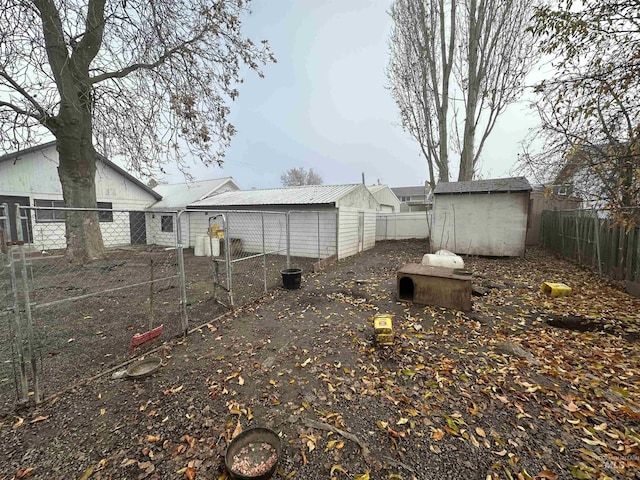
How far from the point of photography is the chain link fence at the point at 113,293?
2854 millimetres

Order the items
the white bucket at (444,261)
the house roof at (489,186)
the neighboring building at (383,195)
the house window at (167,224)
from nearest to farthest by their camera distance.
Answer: the white bucket at (444,261)
the house roof at (489,186)
the house window at (167,224)
the neighboring building at (383,195)

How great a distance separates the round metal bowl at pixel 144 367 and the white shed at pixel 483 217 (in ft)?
36.6

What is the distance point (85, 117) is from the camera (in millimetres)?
9102

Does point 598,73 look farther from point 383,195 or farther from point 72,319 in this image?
point 383,195

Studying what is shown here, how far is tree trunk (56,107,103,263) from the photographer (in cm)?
868

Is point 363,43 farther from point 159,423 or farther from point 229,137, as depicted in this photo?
point 159,423

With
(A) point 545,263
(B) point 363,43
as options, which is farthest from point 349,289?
(B) point 363,43

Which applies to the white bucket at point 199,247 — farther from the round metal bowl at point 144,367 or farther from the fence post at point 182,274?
the round metal bowl at point 144,367

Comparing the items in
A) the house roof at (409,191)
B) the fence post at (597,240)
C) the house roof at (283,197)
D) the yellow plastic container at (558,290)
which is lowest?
the yellow plastic container at (558,290)

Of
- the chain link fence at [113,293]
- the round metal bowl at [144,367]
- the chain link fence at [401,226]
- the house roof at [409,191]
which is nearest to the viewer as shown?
the chain link fence at [113,293]

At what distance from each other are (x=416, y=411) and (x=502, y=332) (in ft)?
8.54

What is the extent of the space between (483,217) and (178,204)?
1565 centimetres

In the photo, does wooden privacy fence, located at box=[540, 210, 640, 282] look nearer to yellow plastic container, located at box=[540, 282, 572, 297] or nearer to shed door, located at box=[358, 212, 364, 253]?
yellow plastic container, located at box=[540, 282, 572, 297]

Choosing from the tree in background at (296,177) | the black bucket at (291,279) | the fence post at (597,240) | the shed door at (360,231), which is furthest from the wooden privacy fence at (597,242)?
the tree in background at (296,177)
